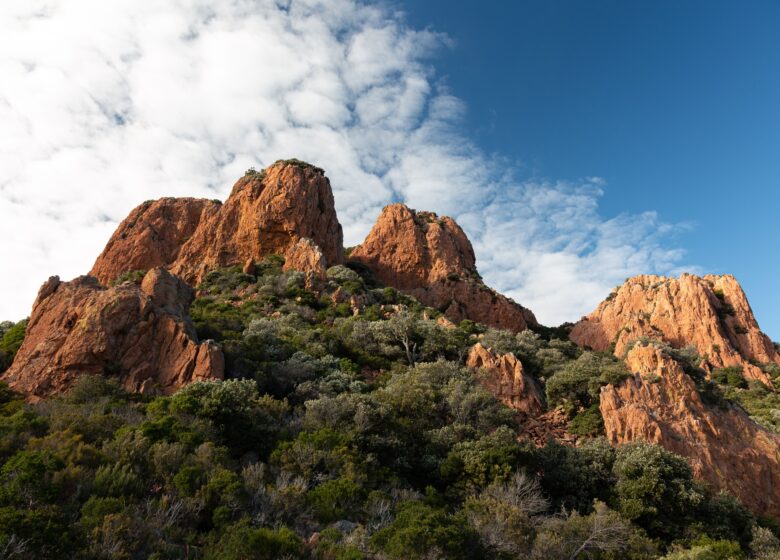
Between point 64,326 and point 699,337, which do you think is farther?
point 699,337

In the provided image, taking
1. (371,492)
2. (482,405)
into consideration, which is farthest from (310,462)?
(482,405)

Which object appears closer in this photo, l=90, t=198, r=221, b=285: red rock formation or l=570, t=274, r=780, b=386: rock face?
l=90, t=198, r=221, b=285: red rock formation

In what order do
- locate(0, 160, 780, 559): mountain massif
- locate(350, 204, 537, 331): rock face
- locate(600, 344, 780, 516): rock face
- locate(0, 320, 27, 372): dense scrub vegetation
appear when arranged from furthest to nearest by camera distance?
locate(350, 204, 537, 331): rock face, locate(0, 320, 27, 372): dense scrub vegetation, locate(600, 344, 780, 516): rock face, locate(0, 160, 780, 559): mountain massif

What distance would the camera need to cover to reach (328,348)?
27219mm

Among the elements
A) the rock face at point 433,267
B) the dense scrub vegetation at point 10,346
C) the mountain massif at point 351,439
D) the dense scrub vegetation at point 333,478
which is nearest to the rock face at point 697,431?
the mountain massif at point 351,439

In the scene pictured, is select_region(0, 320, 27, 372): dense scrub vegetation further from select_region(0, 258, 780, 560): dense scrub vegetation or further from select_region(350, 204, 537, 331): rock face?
select_region(350, 204, 537, 331): rock face

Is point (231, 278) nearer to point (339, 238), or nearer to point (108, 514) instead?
point (339, 238)

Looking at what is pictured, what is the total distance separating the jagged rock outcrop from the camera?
17500 mm

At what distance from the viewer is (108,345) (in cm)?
1823

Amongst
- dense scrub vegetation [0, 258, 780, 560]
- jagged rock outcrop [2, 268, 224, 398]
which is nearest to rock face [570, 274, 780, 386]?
dense scrub vegetation [0, 258, 780, 560]

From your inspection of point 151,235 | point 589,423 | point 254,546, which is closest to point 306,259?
point 151,235

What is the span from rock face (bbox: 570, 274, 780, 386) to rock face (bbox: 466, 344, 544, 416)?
1163 inches

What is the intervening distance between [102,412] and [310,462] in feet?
20.6

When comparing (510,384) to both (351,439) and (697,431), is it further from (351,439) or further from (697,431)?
(351,439)
